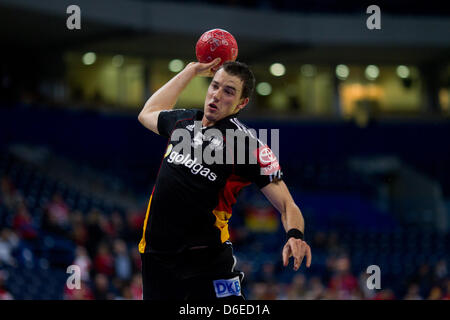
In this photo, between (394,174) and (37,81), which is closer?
(37,81)

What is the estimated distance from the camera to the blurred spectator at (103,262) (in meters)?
13.0

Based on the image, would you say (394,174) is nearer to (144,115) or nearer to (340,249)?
(340,249)

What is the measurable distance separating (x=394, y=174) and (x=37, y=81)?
40.5 feet

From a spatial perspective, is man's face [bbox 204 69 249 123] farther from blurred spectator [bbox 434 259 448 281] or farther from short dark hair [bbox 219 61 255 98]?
blurred spectator [bbox 434 259 448 281]

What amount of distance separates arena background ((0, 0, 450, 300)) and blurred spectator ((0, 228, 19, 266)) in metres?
1.56

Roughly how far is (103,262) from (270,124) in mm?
11480

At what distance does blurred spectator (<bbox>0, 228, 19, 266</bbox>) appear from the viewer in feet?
35.8

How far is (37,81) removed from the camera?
22.3 metres

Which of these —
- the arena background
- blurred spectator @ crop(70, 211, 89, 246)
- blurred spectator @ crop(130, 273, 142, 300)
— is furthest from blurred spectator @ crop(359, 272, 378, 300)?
blurred spectator @ crop(70, 211, 89, 246)

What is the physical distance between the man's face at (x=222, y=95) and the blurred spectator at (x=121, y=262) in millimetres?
9261

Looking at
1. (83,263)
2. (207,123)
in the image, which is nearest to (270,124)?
(83,263)
